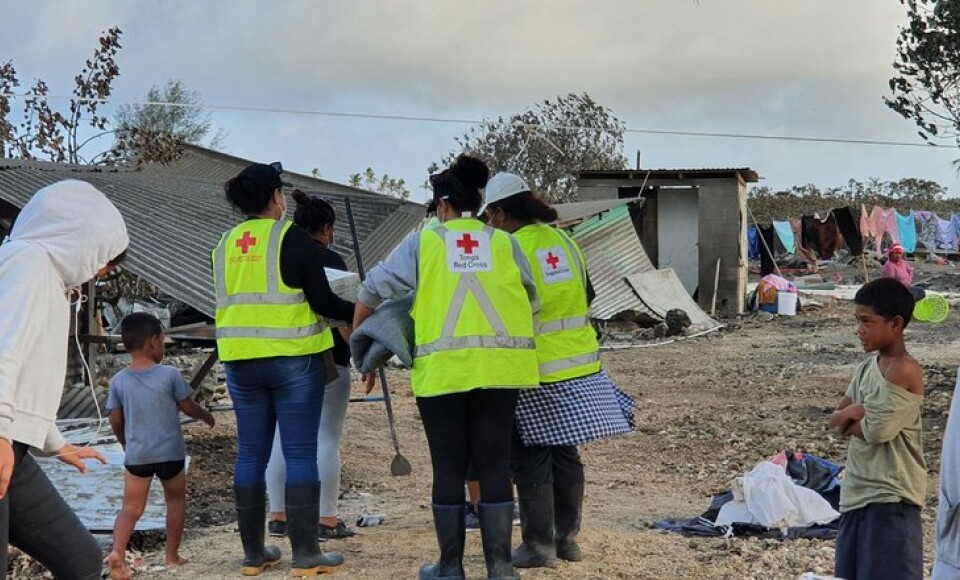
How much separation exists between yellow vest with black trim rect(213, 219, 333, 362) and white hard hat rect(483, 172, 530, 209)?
3.06 ft

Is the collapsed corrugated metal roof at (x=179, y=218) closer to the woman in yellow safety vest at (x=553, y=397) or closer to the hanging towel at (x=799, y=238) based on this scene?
the woman in yellow safety vest at (x=553, y=397)

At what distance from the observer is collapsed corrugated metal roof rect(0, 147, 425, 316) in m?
6.22

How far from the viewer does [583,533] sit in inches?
222

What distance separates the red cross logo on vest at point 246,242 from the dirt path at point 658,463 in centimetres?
146

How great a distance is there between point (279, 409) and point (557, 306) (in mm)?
1322

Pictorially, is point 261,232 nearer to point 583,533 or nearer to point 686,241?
point 583,533

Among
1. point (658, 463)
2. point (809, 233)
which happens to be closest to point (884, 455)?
point (658, 463)

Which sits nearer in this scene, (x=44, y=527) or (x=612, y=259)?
(x=44, y=527)

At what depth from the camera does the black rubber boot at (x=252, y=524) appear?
4992mm

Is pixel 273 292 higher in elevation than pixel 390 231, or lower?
lower

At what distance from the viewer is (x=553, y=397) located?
16.5 feet

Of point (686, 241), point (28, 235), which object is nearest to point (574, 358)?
point (28, 235)

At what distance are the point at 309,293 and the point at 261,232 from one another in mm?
346

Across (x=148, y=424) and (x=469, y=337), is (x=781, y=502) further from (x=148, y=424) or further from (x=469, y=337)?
(x=148, y=424)
